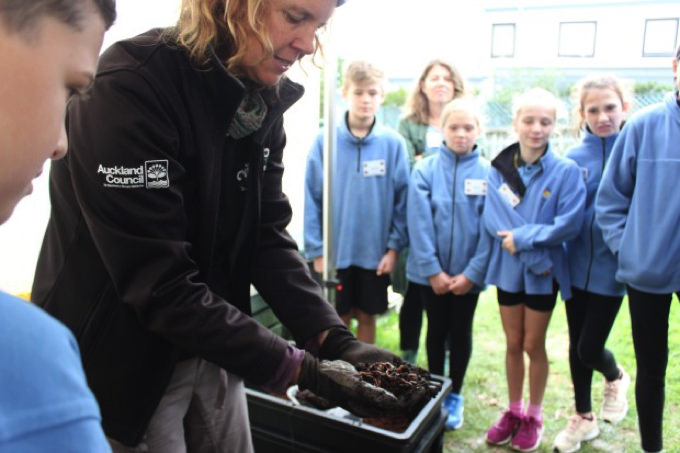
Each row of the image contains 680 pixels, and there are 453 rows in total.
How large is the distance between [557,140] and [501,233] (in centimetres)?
69

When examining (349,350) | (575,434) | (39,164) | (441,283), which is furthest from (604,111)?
(39,164)

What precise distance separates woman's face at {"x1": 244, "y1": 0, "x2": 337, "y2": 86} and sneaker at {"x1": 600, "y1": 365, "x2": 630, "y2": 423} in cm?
261

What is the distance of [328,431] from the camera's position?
6.01 feet

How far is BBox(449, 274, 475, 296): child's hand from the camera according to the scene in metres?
3.06

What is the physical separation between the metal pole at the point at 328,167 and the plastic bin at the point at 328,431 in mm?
1331

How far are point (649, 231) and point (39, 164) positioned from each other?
242 centimetres

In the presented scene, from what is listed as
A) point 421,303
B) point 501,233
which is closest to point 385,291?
point 421,303

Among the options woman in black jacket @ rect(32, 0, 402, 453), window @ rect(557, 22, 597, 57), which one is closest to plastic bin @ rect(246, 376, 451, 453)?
woman in black jacket @ rect(32, 0, 402, 453)

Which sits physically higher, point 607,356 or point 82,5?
point 82,5

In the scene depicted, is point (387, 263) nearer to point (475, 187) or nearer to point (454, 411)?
point (475, 187)

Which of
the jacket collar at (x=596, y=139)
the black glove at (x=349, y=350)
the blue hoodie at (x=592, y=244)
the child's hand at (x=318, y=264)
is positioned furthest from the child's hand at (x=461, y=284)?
the black glove at (x=349, y=350)

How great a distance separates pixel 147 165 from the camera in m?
1.13

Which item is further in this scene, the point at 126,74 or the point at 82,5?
the point at 126,74

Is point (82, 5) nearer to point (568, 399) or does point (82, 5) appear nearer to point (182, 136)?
point (182, 136)
